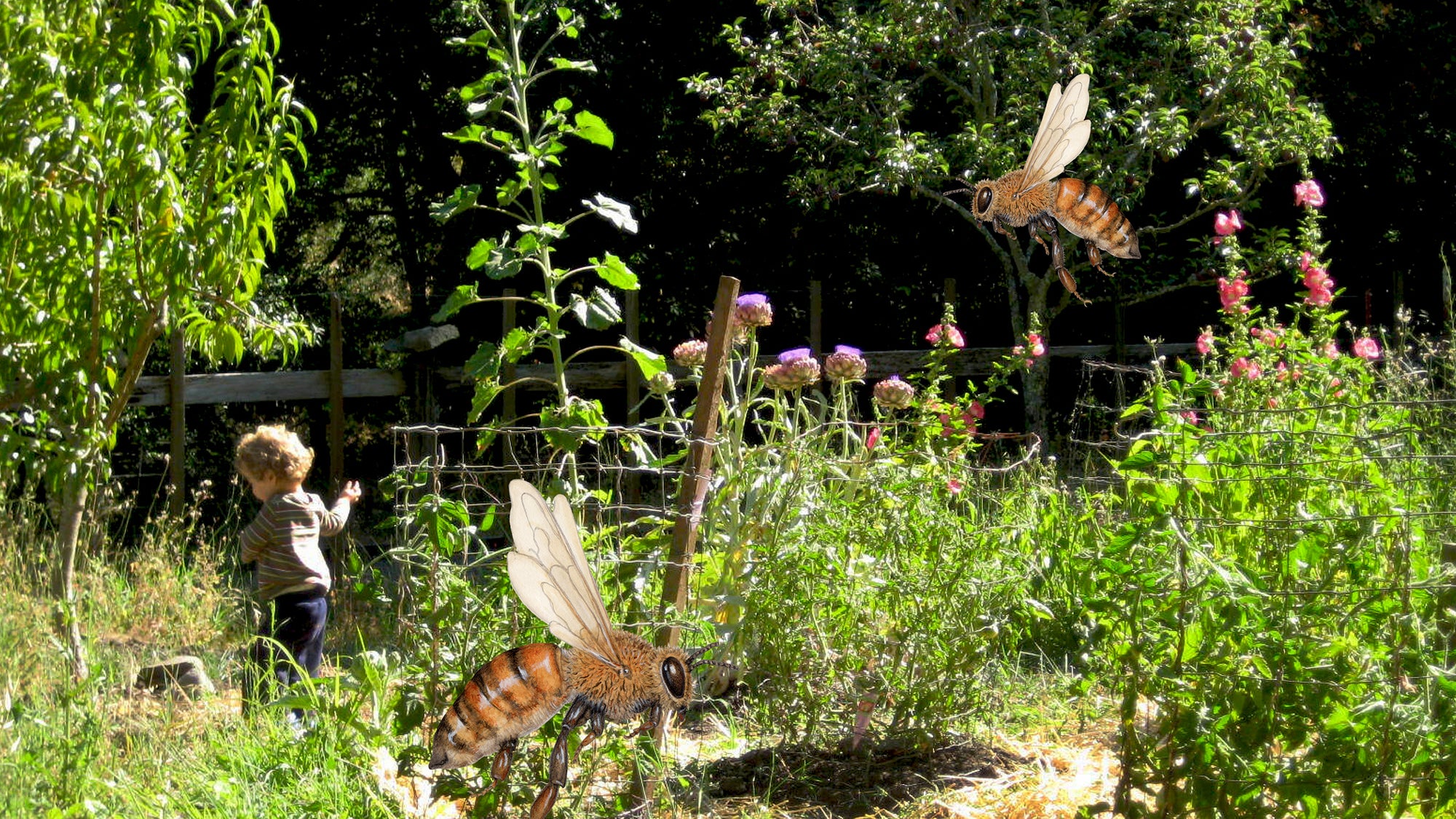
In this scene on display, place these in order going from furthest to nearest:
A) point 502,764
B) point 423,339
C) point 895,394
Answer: point 423,339 < point 895,394 < point 502,764

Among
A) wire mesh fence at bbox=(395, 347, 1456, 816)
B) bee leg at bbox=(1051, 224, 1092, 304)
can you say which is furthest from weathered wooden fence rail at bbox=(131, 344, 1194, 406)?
bee leg at bbox=(1051, 224, 1092, 304)

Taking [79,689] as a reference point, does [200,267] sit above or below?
above

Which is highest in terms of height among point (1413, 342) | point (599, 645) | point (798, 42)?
point (798, 42)

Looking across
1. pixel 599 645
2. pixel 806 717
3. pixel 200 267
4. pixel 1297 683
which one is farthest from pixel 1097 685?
A: pixel 200 267

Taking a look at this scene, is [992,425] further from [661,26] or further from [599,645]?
[599,645]

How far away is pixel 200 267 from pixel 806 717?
7.27ft

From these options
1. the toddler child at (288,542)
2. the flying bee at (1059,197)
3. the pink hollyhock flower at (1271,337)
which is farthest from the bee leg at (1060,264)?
the toddler child at (288,542)

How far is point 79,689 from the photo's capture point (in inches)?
117

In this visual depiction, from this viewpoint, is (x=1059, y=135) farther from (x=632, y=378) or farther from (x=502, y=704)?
(x=632, y=378)

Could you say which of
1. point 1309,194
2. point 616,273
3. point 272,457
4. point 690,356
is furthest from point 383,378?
point 1309,194

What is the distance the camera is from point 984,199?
7.91 ft

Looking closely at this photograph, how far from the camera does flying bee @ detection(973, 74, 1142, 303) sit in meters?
2.25

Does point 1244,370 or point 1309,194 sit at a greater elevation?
point 1309,194

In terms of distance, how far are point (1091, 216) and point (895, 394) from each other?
146 centimetres
